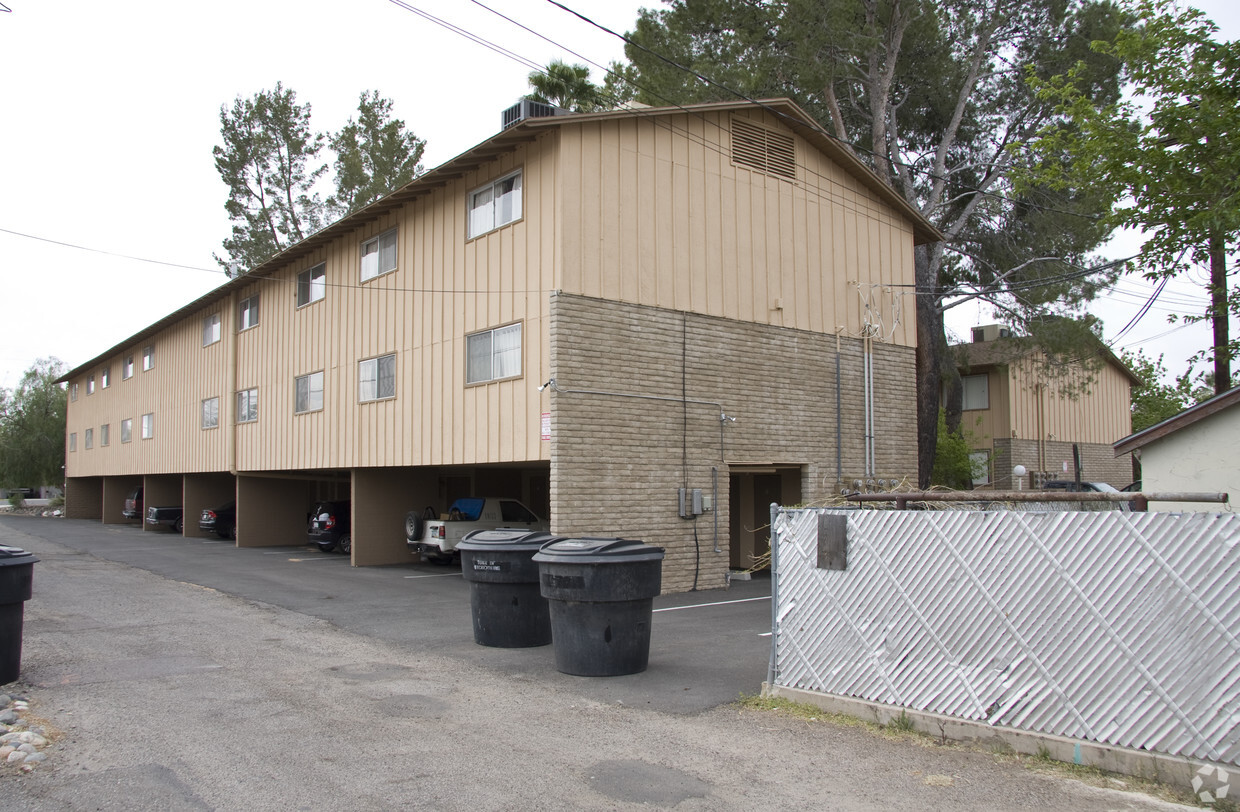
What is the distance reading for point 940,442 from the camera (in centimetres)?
2900

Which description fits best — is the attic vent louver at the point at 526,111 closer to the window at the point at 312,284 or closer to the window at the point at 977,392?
the window at the point at 312,284

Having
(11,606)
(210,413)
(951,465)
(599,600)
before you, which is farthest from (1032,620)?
(210,413)

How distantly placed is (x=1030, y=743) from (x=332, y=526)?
20.6 m

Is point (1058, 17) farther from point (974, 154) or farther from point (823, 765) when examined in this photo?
point (823, 765)

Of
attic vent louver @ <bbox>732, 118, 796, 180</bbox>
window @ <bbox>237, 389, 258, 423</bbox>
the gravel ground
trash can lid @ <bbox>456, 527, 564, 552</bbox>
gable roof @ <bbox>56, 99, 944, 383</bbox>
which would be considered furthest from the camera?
window @ <bbox>237, 389, 258, 423</bbox>

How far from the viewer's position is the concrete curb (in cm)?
551

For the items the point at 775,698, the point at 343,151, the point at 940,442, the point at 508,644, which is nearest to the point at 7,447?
the point at 343,151

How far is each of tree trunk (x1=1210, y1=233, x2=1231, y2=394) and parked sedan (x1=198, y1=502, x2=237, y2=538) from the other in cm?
2617

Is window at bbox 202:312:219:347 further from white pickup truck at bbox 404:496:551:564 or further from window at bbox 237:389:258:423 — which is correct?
white pickup truck at bbox 404:496:551:564

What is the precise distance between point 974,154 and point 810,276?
11.6m

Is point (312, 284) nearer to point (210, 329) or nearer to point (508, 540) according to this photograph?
point (210, 329)

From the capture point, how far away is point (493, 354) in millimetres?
16297

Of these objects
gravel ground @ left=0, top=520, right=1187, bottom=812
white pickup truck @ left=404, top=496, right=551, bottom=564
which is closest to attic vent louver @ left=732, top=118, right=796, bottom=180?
white pickup truck @ left=404, top=496, right=551, bottom=564

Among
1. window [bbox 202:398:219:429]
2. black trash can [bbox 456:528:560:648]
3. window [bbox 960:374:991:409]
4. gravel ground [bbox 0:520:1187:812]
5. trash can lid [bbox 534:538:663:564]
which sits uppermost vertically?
window [bbox 960:374:991:409]
